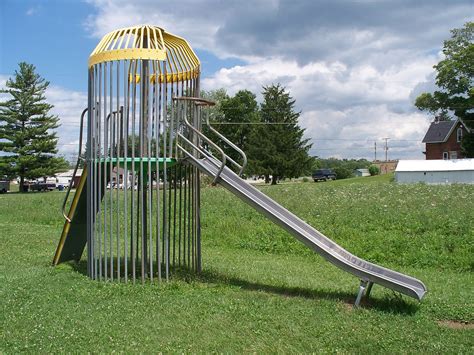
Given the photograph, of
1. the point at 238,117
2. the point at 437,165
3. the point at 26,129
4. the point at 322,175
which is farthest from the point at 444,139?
the point at 26,129

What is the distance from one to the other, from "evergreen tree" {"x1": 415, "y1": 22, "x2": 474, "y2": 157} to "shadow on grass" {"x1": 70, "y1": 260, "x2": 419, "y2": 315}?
45.3 metres

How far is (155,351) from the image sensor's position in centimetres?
555

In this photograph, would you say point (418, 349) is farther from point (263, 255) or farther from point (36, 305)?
point (263, 255)

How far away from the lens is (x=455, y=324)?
6812mm

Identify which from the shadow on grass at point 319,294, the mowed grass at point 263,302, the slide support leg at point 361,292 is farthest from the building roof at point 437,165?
the slide support leg at point 361,292

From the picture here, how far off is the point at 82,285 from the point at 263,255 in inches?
227

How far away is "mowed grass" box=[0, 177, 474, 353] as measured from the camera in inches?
231

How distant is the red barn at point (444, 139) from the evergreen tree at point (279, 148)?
12834 millimetres

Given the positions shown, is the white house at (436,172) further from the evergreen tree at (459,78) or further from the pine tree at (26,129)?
the pine tree at (26,129)

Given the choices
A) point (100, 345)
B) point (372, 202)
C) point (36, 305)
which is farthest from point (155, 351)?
point (372, 202)

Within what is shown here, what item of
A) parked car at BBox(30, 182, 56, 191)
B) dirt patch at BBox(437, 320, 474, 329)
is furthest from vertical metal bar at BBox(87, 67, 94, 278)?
parked car at BBox(30, 182, 56, 191)

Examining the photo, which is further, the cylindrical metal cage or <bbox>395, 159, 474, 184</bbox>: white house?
<bbox>395, 159, 474, 184</bbox>: white house

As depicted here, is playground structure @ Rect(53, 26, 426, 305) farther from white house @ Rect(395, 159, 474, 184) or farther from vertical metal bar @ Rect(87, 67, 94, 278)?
white house @ Rect(395, 159, 474, 184)

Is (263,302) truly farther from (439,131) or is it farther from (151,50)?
(439,131)
